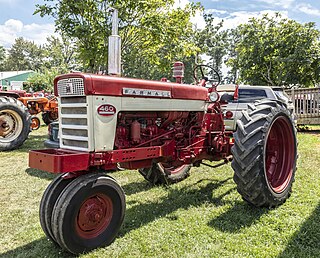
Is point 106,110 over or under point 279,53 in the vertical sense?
under

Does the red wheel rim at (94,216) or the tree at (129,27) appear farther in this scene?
the tree at (129,27)

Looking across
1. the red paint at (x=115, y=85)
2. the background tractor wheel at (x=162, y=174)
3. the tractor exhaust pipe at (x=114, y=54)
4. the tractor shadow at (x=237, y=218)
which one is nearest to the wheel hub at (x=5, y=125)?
the background tractor wheel at (x=162, y=174)

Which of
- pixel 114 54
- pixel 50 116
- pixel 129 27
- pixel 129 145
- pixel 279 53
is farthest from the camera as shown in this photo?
pixel 279 53

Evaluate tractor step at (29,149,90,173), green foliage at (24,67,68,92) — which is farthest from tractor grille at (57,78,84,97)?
green foliage at (24,67,68,92)

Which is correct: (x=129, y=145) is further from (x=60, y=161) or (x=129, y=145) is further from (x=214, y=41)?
(x=214, y=41)

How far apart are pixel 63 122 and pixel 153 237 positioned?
1.48 meters

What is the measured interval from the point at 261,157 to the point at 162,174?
1.63m

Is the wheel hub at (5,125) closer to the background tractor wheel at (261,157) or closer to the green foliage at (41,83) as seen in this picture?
the background tractor wheel at (261,157)

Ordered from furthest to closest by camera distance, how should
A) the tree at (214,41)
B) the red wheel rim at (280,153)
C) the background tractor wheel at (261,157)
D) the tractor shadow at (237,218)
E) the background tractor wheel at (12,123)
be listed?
the tree at (214,41)
the background tractor wheel at (12,123)
the red wheel rim at (280,153)
the background tractor wheel at (261,157)
the tractor shadow at (237,218)

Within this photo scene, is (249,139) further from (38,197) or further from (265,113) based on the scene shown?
(38,197)

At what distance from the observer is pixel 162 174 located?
4.64m

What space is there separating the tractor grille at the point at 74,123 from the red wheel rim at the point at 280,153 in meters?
2.50

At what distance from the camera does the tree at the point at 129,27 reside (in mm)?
8992

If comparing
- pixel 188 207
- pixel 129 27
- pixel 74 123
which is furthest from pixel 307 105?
pixel 74 123
